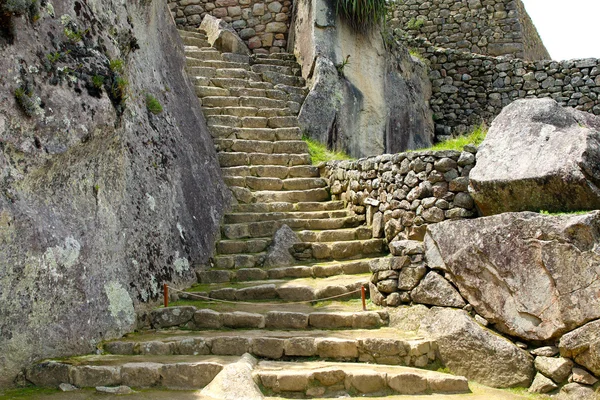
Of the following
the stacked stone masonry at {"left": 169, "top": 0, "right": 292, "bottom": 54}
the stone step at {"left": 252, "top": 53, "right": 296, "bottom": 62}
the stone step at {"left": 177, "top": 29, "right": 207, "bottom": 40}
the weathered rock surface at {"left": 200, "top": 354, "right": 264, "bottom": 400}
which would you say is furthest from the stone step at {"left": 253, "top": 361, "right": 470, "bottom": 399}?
the stacked stone masonry at {"left": 169, "top": 0, "right": 292, "bottom": 54}

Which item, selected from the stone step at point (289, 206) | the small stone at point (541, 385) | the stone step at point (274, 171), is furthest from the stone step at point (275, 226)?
the small stone at point (541, 385)

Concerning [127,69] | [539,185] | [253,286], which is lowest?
[253,286]

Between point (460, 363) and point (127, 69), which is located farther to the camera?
point (127, 69)

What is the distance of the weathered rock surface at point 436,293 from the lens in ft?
20.1

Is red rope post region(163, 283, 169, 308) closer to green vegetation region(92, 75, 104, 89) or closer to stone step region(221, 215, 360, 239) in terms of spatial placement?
stone step region(221, 215, 360, 239)

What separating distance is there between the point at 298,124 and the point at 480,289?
584 cm

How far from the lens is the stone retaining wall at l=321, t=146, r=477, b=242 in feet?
23.4

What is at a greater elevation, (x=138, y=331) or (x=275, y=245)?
(x=275, y=245)

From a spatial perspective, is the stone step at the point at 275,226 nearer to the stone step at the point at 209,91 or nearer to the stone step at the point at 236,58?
the stone step at the point at 209,91

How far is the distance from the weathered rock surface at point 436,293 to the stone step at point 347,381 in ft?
2.69

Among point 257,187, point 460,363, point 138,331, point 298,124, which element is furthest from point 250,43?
point 460,363

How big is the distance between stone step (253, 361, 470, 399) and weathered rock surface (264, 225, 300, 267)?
8.36 feet

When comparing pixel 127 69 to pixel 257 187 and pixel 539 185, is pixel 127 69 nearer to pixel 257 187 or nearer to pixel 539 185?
pixel 257 187

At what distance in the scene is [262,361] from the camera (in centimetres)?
568
